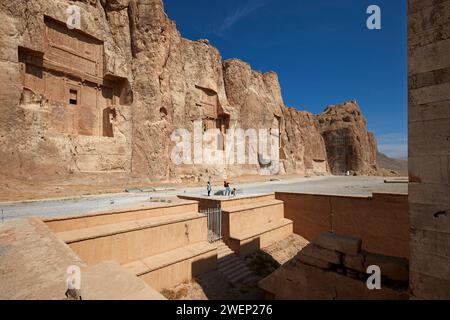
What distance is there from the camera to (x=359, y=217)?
10828 millimetres

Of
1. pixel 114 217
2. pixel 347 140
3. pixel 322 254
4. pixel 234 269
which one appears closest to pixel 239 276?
pixel 234 269

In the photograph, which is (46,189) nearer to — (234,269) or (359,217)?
(234,269)

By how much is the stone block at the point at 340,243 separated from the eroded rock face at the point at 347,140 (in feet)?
157

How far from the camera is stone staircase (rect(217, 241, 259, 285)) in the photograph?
909 centimetres

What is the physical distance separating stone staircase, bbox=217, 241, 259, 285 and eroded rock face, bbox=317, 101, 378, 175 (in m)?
45.6

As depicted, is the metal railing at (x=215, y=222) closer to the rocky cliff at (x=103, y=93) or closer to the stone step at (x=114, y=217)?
the stone step at (x=114, y=217)

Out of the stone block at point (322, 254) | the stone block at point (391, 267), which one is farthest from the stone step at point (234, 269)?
the stone block at point (391, 267)

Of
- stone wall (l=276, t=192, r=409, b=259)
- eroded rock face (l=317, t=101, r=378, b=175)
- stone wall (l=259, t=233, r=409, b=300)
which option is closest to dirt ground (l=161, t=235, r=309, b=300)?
stone wall (l=259, t=233, r=409, b=300)

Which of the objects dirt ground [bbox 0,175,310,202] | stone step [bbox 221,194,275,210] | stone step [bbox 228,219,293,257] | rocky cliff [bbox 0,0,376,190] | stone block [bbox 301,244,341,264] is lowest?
stone step [bbox 228,219,293,257]

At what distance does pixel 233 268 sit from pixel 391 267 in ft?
19.2

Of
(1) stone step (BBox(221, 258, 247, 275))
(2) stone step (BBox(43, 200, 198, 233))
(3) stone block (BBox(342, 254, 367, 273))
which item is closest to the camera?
(3) stone block (BBox(342, 254, 367, 273))

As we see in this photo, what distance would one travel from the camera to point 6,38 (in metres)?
14.8

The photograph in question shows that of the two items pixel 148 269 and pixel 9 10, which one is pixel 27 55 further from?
pixel 148 269

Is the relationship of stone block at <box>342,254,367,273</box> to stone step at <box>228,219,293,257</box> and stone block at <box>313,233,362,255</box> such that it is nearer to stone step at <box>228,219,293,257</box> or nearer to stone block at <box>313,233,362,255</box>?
stone block at <box>313,233,362,255</box>
